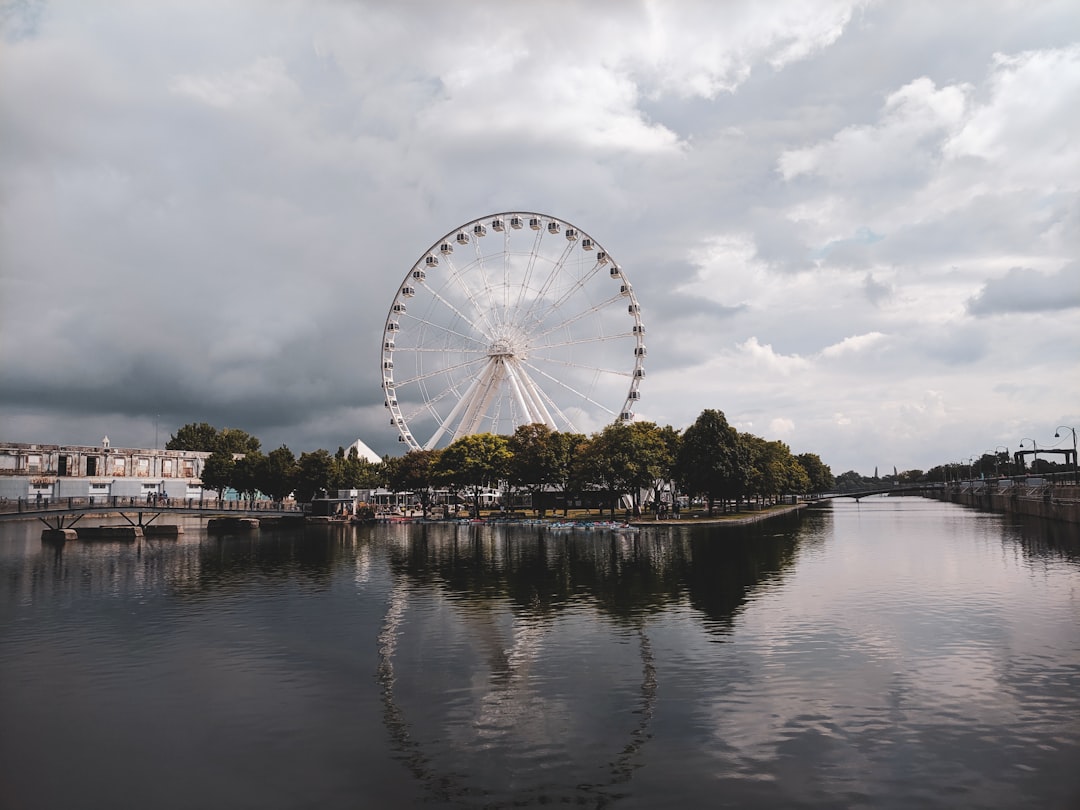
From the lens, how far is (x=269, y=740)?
66.2ft

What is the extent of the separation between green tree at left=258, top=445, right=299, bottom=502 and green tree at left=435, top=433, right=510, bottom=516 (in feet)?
126

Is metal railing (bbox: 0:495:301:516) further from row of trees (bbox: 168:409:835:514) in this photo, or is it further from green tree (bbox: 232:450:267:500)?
green tree (bbox: 232:450:267:500)

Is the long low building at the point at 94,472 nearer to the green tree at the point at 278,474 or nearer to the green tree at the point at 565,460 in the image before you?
the green tree at the point at 278,474

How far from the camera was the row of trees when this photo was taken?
356ft

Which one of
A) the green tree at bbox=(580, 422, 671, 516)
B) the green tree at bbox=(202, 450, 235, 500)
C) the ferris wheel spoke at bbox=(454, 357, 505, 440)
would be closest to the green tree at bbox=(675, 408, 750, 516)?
the green tree at bbox=(580, 422, 671, 516)

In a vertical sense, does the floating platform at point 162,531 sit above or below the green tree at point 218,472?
below

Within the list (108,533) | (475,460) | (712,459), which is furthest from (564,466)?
(108,533)

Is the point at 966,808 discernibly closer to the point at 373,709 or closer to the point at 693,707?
the point at 693,707

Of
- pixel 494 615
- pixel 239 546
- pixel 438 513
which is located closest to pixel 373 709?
pixel 494 615

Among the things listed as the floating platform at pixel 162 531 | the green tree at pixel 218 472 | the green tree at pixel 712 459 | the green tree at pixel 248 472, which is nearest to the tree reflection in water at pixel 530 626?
the green tree at pixel 712 459

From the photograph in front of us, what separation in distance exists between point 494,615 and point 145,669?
15063 mm

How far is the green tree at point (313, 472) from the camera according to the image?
494 feet

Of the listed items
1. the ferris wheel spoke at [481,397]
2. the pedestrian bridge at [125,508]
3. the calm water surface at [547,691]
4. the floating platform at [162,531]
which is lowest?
the calm water surface at [547,691]

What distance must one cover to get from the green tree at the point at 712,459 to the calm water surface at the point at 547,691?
57.3 metres
